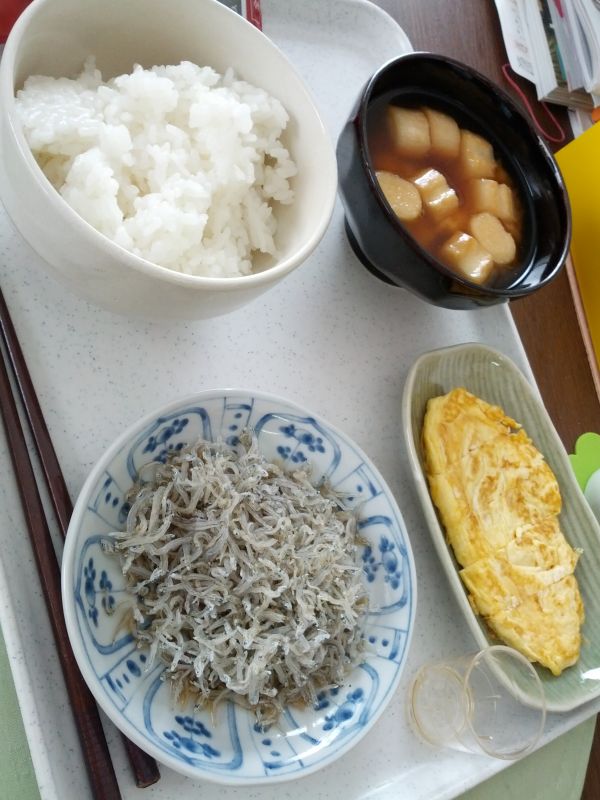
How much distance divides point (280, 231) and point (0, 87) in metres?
0.43

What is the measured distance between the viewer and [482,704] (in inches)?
48.0

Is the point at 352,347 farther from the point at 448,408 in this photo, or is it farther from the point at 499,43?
the point at 499,43

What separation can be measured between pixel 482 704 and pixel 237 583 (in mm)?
501

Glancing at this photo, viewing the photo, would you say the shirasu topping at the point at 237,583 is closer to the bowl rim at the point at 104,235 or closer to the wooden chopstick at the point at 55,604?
the wooden chopstick at the point at 55,604

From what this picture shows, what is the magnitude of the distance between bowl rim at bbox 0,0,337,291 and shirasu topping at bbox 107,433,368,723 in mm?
278

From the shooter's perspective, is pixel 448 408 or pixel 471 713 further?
pixel 448 408

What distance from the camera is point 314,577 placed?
1.08 m

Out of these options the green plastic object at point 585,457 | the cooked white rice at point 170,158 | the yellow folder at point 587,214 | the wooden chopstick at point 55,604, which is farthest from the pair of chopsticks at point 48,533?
the yellow folder at point 587,214

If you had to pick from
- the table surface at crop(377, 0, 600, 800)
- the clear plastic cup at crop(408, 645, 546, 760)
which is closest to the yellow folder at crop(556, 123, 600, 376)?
the table surface at crop(377, 0, 600, 800)

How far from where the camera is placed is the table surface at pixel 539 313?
1589 mm

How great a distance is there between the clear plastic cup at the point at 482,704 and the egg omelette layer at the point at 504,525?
62 mm

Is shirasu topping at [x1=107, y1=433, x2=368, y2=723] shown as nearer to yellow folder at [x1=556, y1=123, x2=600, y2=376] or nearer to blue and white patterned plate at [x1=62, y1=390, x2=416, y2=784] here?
blue and white patterned plate at [x1=62, y1=390, x2=416, y2=784]

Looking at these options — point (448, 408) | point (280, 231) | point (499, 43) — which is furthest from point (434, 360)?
point (499, 43)

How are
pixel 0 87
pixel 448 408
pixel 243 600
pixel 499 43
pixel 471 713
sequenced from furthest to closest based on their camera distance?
pixel 499 43 < pixel 448 408 < pixel 471 713 < pixel 243 600 < pixel 0 87
